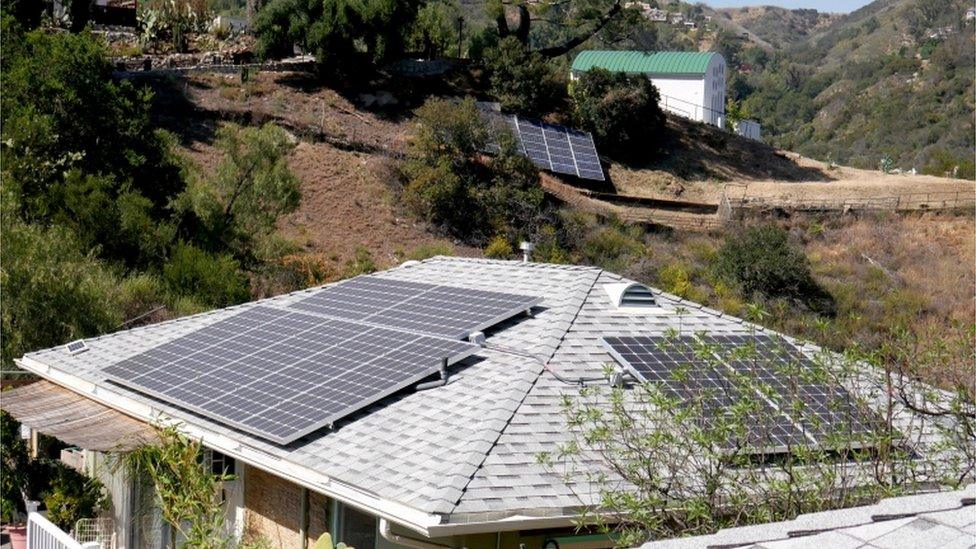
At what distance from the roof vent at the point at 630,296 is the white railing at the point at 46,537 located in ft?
23.9

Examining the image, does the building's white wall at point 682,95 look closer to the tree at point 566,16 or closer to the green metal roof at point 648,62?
the green metal roof at point 648,62

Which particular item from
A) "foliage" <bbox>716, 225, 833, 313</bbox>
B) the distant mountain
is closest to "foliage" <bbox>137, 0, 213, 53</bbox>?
"foliage" <bbox>716, 225, 833, 313</bbox>

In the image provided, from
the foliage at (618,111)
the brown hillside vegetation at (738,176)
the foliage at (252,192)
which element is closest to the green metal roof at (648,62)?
the brown hillside vegetation at (738,176)

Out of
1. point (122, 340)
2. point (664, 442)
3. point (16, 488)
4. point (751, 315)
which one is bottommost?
point (16, 488)

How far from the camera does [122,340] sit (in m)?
18.5

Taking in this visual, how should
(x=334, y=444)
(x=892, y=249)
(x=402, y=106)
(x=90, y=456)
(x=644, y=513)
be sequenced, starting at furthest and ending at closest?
(x=402, y=106) → (x=892, y=249) → (x=90, y=456) → (x=334, y=444) → (x=644, y=513)

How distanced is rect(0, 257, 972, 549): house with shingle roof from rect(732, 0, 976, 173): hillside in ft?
163

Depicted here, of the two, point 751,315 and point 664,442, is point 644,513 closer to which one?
point 664,442

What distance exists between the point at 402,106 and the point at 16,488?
31657 millimetres

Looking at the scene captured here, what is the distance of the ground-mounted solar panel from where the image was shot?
13.4 meters

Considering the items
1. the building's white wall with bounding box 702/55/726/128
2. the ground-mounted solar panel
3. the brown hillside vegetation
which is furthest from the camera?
the building's white wall with bounding box 702/55/726/128

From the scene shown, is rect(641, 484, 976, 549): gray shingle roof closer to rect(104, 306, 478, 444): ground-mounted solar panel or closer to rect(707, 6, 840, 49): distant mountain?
rect(104, 306, 478, 444): ground-mounted solar panel

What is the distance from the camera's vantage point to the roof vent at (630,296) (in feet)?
54.0

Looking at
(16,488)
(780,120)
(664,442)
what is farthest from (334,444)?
(780,120)
